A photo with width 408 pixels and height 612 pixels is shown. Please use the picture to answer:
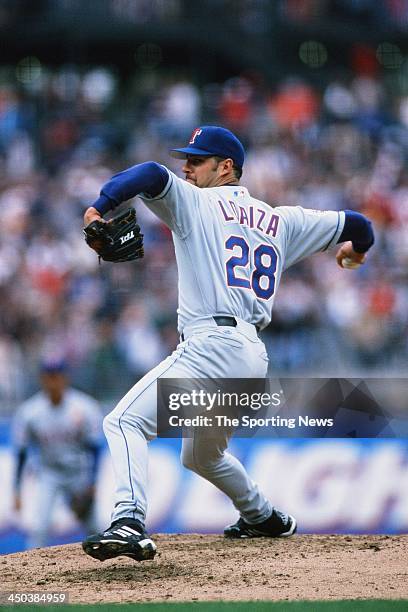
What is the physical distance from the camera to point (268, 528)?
488 cm

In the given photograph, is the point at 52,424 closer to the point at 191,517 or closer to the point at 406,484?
the point at 191,517

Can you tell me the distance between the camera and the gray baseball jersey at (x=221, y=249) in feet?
13.4

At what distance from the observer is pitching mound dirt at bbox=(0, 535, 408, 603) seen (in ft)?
12.5

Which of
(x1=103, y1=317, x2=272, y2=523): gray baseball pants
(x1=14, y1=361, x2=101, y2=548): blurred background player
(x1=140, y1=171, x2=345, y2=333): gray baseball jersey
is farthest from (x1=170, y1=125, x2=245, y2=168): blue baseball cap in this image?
(x1=14, y1=361, x2=101, y2=548): blurred background player

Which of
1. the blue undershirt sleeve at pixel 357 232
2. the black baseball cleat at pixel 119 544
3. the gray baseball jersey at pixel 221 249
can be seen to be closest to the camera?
the black baseball cleat at pixel 119 544

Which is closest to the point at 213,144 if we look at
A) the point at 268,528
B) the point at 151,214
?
the point at 268,528

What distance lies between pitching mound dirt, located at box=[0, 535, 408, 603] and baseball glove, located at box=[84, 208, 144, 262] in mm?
1235

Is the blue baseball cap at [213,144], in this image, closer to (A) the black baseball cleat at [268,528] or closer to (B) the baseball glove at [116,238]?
(B) the baseball glove at [116,238]

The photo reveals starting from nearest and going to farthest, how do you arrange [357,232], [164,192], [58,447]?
[164,192], [357,232], [58,447]

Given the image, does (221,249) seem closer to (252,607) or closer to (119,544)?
(119,544)

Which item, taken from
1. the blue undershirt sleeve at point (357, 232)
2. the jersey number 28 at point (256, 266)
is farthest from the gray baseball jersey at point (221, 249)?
the blue undershirt sleeve at point (357, 232)

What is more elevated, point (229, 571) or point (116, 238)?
point (116, 238)

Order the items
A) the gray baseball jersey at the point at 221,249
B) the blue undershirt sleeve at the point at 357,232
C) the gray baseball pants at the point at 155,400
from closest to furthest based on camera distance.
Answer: the gray baseball pants at the point at 155,400 < the gray baseball jersey at the point at 221,249 < the blue undershirt sleeve at the point at 357,232

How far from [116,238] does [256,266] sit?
71 cm
